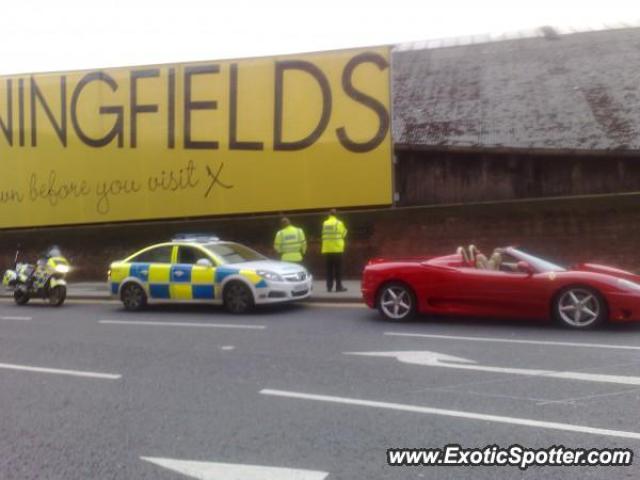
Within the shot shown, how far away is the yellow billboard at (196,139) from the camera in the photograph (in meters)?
17.1

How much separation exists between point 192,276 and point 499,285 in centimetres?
559

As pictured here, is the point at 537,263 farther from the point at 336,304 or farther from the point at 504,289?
the point at 336,304

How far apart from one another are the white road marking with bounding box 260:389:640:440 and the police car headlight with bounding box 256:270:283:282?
548cm

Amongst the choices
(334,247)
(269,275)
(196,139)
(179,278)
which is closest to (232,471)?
(269,275)

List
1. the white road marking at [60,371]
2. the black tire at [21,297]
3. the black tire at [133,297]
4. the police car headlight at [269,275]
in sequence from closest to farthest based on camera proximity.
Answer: the white road marking at [60,371] → the police car headlight at [269,275] → the black tire at [133,297] → the black tire at [21,297]

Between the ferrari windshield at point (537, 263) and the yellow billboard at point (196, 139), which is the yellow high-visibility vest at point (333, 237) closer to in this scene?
the yellow billboard at point (196, 139)

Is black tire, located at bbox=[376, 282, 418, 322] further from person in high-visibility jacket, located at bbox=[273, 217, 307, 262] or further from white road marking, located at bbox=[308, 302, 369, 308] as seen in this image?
person in high-visibility jacket, located at bbox=[273, 217, 307, 262]

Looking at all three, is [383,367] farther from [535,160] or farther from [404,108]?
[404,108]

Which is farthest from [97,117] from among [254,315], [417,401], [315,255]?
[417,401]

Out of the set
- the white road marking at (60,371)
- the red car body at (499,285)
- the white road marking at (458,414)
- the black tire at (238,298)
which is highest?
the red car body at (499,285)

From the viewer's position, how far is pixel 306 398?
19.2 feet

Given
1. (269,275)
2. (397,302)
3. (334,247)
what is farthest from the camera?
(334,247)

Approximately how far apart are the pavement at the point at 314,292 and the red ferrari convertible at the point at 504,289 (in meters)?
2.55

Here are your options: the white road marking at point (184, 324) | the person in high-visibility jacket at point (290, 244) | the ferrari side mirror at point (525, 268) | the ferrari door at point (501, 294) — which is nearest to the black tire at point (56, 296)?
the white road marking at point (184, 324)
